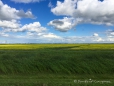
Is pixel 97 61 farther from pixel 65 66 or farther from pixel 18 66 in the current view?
pixel 18 66

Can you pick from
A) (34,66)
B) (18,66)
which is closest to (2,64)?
(18,66)

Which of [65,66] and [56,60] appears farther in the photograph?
[56,60]

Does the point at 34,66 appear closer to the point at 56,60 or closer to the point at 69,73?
the point at 56,60

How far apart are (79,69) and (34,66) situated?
292 inches

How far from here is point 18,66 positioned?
2859 centimetres

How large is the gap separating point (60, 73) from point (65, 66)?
6.60 ft

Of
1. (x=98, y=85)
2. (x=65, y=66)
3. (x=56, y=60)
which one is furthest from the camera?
(x=56, y=60)

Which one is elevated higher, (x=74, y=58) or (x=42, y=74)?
(x=74, y=58)

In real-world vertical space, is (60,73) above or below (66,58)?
below

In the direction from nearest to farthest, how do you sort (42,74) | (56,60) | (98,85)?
(98,85) → (42,74) → (56,60)

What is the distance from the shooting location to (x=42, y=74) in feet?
88.3

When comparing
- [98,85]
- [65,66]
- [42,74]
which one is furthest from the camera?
[65,66]

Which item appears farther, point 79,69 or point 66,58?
point 66,58

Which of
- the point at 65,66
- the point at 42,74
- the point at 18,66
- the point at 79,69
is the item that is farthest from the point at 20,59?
the point at 79,69
